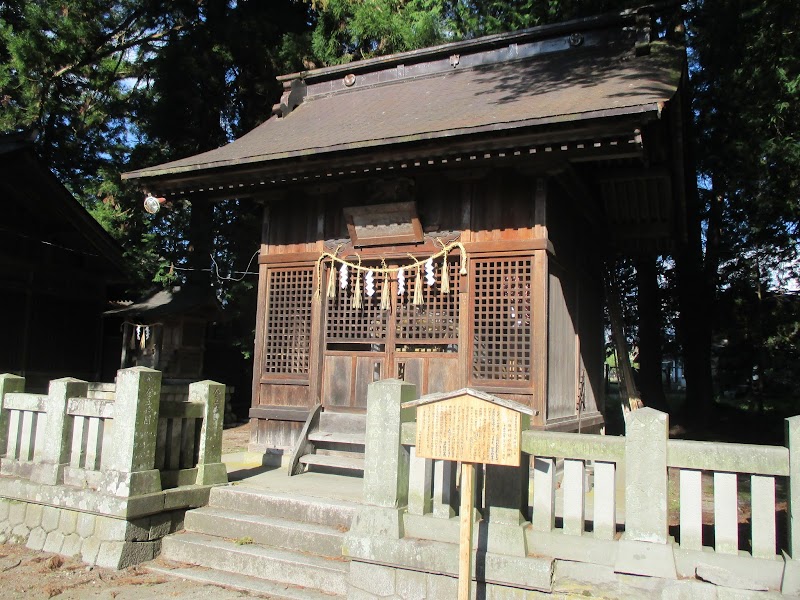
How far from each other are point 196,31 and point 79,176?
6.29 meters

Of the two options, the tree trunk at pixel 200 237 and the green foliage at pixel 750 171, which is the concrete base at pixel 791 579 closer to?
the green foliage at pixel 750 171

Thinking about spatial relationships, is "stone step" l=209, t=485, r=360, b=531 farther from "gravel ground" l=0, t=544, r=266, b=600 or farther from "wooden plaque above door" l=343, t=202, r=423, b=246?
"wooden plaque above door" l=343, t=202, r=423, b=246

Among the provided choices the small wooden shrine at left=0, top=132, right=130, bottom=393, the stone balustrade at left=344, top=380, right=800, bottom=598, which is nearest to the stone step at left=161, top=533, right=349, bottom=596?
the stone balustrade at left=344, top=380, right=800, bottom=598

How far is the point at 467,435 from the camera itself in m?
4.41

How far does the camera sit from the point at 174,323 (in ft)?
48.6

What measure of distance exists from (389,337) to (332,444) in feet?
5.43

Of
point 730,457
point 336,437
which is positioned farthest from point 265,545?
point 730,457

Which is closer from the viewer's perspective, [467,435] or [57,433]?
[467,435]

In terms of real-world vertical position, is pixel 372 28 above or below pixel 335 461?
above

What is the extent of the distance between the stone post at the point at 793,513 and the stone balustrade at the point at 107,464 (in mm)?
5560

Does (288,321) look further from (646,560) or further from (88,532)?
(646,560)

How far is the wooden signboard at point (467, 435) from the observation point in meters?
4.22

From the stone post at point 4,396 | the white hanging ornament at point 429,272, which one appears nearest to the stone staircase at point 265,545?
the stone post at point 4,396

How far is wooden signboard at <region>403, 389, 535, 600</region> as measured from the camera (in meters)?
4.22
